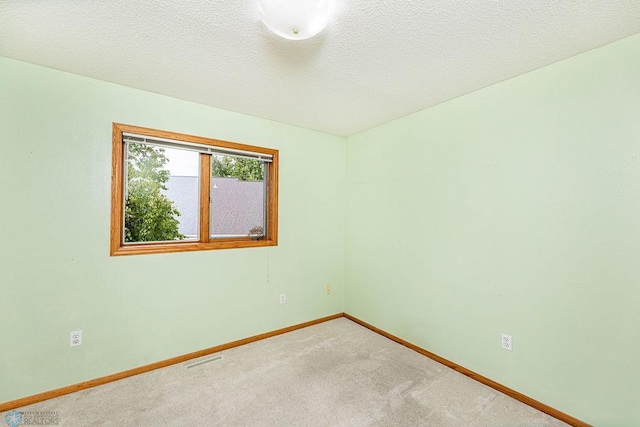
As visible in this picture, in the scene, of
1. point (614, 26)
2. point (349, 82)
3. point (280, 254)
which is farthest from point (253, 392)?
point (614, 26)

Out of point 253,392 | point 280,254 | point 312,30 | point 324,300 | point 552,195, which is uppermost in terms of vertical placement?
point 312,30

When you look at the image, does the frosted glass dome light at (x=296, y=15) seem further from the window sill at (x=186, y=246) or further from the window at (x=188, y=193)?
the window sill at (x=186, y=246)

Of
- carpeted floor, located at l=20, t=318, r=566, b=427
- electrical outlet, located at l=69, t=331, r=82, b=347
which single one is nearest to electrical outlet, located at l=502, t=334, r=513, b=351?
carpeted floor, located at l=20, t=318, r=566, b=427

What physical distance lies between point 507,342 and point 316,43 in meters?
2.59

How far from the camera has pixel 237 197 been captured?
2963mm

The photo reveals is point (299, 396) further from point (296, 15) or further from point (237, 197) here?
point (296, 15)

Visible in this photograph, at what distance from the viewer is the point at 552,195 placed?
1903 millimetres

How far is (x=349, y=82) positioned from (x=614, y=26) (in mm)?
1578

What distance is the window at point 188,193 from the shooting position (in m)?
2.35

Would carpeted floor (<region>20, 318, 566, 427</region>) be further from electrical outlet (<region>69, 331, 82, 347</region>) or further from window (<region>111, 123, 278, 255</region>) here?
window (<region>111, 123, 278, 255</region>)

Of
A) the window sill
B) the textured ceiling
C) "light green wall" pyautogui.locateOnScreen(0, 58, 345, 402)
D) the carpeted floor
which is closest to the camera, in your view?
the textured ceiling

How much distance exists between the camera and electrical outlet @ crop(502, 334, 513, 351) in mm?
2084

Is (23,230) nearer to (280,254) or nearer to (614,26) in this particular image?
(280,254)

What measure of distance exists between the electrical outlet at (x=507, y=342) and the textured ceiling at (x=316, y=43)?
6.66ft
